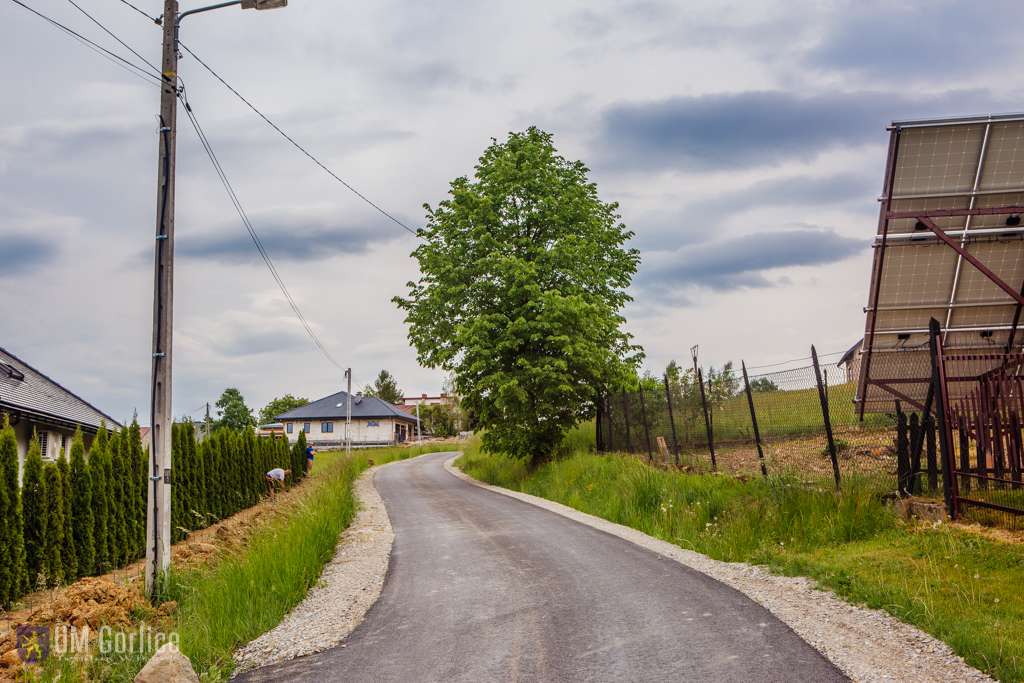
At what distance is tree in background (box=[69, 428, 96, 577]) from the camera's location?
11734mm

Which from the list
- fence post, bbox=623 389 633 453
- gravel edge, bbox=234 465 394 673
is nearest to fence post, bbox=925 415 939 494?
gravel edge, bbox=234 465 394 673

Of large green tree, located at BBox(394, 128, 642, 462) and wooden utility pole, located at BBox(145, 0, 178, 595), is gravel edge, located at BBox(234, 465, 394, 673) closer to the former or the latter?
wooden utility pole, located at BBox(145, 0, 178, 595)

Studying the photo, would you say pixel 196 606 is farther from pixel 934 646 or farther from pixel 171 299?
pixel 934 646

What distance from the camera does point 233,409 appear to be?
10388 centimetres

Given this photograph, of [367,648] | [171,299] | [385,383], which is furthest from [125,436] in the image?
[385,383]

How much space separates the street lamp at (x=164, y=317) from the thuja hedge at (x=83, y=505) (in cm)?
45

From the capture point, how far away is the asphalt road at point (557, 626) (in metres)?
5.20

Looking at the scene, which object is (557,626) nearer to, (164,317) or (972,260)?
(164,317)

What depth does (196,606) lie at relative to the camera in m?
7.16

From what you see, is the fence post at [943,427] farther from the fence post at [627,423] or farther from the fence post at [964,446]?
the fence post at [627,423]

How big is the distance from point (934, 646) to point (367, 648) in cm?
495

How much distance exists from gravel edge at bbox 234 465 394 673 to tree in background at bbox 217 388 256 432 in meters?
98.6

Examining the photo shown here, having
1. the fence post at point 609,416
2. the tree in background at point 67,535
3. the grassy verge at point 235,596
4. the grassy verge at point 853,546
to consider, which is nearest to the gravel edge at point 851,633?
the grassy verge at point 853,546

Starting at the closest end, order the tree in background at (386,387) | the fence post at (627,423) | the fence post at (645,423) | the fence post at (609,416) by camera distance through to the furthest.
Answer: the fence post at (645,423) → the fence post at (627,423) → the fence post at (609,416) → the tree in background at (386,387)
